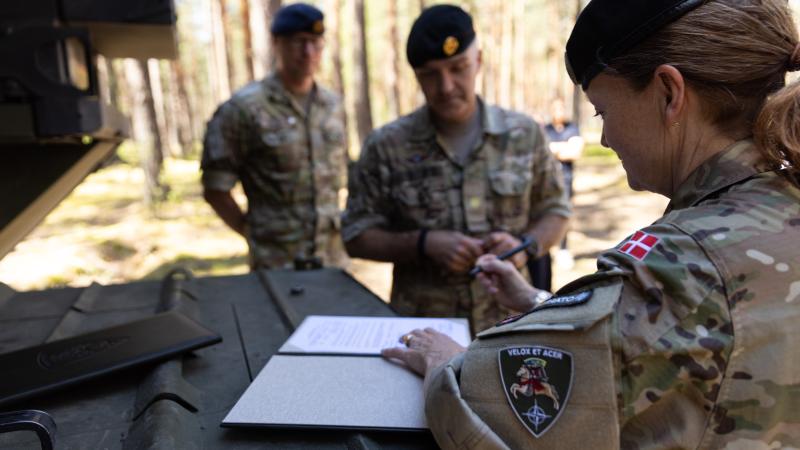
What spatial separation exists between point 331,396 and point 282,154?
7.99ft

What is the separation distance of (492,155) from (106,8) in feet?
4.72

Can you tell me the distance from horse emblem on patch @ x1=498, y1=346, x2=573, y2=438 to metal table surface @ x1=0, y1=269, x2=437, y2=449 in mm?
214

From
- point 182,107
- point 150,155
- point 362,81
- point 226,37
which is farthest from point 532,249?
point 182,107

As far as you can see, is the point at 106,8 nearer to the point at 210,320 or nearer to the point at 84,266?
the point at 210,320

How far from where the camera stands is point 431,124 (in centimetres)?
239

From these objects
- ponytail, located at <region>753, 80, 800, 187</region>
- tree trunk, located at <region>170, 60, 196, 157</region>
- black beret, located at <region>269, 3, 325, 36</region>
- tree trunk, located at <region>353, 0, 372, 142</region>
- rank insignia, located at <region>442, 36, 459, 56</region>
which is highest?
black beret, located at <region>269, 3, 325, 36</region>

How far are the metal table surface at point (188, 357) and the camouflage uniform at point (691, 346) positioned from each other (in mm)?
317

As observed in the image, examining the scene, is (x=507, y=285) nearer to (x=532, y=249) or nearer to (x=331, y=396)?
(x=532, y=249)

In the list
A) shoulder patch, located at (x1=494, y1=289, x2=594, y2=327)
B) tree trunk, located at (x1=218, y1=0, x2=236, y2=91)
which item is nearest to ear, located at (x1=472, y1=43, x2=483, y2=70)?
shoulder patch, located at (x1=494, y1=289, x2=594, y2=327)

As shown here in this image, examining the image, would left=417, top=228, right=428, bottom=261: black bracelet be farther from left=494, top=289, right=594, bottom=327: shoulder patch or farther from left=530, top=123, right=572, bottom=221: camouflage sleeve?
left=494, top=289, right=594, bottom=327: shoulder patch

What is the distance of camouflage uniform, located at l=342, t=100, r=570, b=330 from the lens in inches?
92.0

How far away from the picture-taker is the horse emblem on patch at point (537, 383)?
83 cm

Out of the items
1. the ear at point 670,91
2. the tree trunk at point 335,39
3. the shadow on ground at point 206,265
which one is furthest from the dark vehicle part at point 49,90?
the tree trunk at point 335,39

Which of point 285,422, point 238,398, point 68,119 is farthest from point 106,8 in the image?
point 285,422
